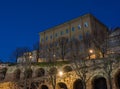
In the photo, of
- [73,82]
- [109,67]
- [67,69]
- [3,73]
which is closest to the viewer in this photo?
[109,67]

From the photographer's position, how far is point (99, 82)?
3725cm

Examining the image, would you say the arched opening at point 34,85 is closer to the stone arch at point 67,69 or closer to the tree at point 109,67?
the stone arch at point 67,69

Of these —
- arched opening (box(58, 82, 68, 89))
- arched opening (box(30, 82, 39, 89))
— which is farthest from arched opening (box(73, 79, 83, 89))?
arched opening (box(30, 82, 39, 89))

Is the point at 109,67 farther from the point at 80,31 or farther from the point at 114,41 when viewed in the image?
the point at 80,31

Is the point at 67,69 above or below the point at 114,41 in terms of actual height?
below

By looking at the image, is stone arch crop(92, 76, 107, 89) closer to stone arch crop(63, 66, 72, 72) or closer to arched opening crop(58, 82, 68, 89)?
arched opening crop(58, 82, 68, 89)

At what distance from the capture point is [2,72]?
5384cm

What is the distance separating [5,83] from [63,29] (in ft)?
125

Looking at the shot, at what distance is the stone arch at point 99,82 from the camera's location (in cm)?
3647

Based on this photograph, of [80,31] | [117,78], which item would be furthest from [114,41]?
[117,78]

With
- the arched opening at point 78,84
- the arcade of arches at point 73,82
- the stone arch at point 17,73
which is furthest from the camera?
the stone arch at point 17,73

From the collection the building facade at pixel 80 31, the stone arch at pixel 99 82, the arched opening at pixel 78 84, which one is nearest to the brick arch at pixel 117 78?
the stone arch at pixel 99 82

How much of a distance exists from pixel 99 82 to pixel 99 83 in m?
0.18

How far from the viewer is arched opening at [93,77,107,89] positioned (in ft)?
120
